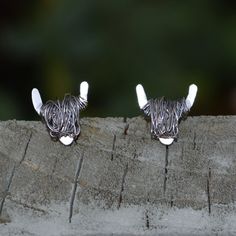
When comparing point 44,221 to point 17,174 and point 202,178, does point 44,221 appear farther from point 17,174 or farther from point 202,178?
point 202,178

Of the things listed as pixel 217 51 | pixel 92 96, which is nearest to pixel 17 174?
pixel 92 96

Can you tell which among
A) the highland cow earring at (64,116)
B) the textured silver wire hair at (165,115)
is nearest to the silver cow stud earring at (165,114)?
the textured silver wire hair at (165,115)

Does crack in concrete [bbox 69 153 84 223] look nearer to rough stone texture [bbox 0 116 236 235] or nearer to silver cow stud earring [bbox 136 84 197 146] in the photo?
rough stone texture [bbox 0 116 236 235]

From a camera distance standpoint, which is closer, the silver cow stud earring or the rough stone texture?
the rough stone texture

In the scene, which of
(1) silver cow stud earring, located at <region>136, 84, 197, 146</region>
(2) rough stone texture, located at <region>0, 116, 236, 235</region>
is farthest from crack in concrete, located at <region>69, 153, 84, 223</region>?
(1) silver cow stud earring, located at <region>136, 84, 197, 146</region>

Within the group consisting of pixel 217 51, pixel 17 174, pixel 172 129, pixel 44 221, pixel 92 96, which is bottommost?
pixel 44 221

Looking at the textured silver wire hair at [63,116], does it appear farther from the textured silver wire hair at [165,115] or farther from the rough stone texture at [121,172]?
the textured silver wire hair at [165,115]
